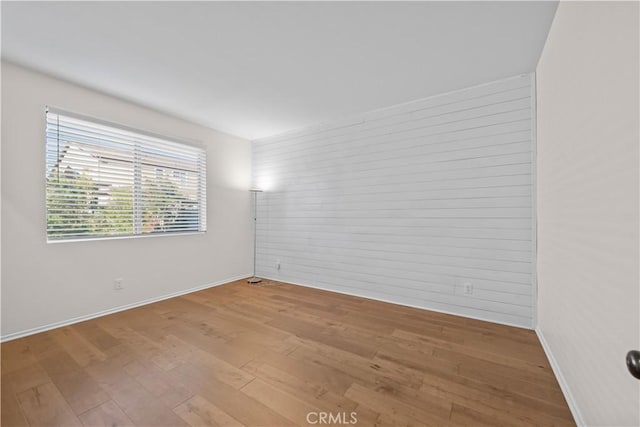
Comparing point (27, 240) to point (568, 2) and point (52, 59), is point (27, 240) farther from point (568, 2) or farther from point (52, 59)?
point (568, 2)

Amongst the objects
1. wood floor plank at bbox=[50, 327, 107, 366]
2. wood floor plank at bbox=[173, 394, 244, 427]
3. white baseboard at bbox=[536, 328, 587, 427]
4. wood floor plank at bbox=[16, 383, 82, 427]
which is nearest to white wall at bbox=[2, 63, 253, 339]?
wood floor plank at bbox=[50, 327, 107, 366]

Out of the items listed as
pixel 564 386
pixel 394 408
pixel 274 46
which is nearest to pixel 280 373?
pixel 394 408

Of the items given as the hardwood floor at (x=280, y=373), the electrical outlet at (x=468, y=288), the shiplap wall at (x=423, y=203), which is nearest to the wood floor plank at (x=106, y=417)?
the hardwood floor at (x=280, y=373)

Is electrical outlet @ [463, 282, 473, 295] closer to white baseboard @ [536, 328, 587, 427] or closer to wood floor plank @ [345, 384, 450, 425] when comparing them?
white baseboard @ [536, 328, 587, 427]

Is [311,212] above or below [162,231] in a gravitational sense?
above

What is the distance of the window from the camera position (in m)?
2.71

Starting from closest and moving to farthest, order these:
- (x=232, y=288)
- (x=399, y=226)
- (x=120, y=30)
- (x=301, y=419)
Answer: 1. (x=301, y=419)
2. (x=120, y=30)
3. (x=399, y=226)
4. (x=232, y=288)

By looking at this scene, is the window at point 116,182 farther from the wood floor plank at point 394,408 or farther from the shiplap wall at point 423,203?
the wood floor plank at point 394,408

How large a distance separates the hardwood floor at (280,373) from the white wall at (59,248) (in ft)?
1.07

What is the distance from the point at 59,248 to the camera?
8.82ft

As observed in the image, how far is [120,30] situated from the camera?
198cm

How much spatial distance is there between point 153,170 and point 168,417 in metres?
3.08

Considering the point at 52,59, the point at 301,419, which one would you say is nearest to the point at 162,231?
the point at 52,59

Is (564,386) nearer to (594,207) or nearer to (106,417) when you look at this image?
(594,207)
